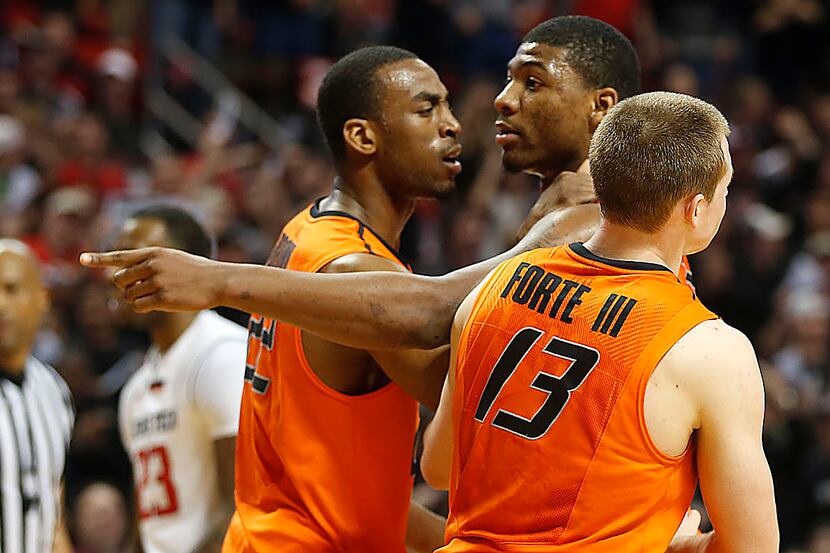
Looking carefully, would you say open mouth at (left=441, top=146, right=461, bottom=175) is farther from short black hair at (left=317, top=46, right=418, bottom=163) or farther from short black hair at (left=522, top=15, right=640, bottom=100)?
short black hair at (left=522, top=15, right=640, bottom=100)

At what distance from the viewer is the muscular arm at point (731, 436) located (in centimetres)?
263

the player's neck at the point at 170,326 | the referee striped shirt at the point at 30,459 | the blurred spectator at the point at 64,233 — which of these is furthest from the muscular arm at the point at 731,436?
the blurred spectator at the point at 64,233

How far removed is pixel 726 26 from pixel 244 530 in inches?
433

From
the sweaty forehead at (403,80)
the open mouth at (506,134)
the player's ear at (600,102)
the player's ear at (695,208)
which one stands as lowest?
the player's ear at (695,208)

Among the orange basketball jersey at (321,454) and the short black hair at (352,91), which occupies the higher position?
the short black hair at (352,91)

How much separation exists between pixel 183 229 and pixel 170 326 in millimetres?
400

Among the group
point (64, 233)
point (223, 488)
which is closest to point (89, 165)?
point (64, 233)

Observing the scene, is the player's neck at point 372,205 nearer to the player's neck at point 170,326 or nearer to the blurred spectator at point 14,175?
the player's neck at point 170,326

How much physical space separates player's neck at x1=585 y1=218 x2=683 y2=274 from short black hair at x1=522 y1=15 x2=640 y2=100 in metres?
0.94

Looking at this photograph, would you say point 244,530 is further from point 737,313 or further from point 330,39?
point 330,39

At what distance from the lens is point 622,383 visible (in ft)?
8.77

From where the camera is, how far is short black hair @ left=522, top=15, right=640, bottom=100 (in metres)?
3.67

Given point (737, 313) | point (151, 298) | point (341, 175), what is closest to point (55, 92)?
point (737, 313)

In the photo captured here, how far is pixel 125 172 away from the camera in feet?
39.8
